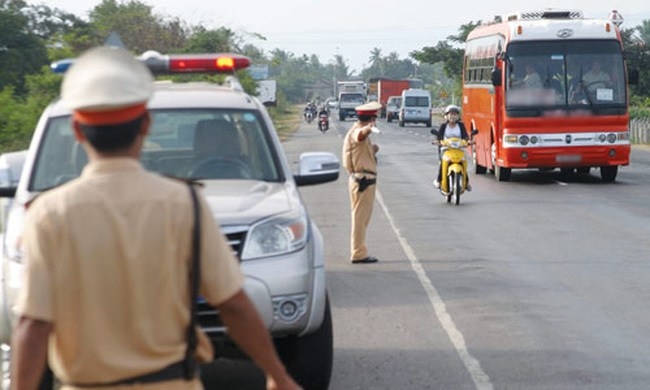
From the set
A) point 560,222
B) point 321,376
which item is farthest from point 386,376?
point 560,222

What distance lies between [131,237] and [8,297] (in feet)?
12.8

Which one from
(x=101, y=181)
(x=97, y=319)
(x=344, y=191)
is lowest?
(x=344, y=191)

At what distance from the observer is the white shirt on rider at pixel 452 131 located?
22469 mm

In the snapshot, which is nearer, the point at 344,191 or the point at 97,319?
the point at 97,319

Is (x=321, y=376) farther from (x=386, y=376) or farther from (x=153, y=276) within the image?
(x=153, y=276)

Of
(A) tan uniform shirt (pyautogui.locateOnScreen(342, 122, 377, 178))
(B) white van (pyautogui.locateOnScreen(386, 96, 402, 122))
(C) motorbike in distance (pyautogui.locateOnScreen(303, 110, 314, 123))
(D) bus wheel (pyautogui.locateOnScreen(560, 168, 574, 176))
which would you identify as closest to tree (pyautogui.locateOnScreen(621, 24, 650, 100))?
(B) white van (pyautogui.locateOnScreen(386, 96, 402, 122))

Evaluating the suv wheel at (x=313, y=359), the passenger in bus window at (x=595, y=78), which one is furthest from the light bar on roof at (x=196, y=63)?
the passenger in bus window at (x=595, y=78)

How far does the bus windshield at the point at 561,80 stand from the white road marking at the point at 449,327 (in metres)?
11.1

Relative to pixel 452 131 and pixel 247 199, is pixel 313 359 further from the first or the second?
pixel 452 131

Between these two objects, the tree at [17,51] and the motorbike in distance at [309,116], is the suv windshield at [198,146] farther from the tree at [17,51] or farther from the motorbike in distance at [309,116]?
the motorbike in distance at [309,116]

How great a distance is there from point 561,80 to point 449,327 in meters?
16.9

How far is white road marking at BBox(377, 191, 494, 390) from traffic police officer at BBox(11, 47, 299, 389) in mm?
4933

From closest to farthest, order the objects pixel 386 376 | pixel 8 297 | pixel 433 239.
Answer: pixel 8 297
pixel 386 376
pixel 433 239

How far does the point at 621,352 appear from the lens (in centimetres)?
941
